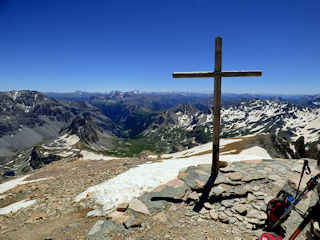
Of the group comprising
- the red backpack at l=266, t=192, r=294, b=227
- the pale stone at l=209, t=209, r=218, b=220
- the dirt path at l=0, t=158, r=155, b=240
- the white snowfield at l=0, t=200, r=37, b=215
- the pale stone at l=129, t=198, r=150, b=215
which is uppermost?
the red backpack at l=266, t=192, r=294, b=227

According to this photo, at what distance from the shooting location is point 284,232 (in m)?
8.44

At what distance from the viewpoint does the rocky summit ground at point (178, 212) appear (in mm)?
9148

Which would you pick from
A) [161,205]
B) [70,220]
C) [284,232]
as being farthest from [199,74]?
[70,220]

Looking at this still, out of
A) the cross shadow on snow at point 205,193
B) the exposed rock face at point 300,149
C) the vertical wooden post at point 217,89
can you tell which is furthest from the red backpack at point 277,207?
the exposed rock face at point 300,149

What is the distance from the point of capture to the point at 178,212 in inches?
420

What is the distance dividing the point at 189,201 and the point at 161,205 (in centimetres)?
183

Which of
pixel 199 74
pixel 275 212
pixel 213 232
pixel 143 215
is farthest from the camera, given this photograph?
pixel 199 74

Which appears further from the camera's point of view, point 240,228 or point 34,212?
point 34,212

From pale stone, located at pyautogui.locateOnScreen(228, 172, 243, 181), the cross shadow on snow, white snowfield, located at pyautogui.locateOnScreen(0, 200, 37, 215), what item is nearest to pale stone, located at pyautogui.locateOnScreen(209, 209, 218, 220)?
the cross shadow on snow

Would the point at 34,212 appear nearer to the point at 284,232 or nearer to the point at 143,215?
the point at 143,215

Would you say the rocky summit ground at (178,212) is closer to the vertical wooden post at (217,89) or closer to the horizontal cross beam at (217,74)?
the vertical wooden post at (217,89)

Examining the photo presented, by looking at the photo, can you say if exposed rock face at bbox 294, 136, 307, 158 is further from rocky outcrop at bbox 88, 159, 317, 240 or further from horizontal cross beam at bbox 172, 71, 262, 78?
horizontal cross beam at bbox 172, 71, 262, 78

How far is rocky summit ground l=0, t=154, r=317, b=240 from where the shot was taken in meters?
9.15

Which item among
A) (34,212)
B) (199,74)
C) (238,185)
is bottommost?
(34,212)
